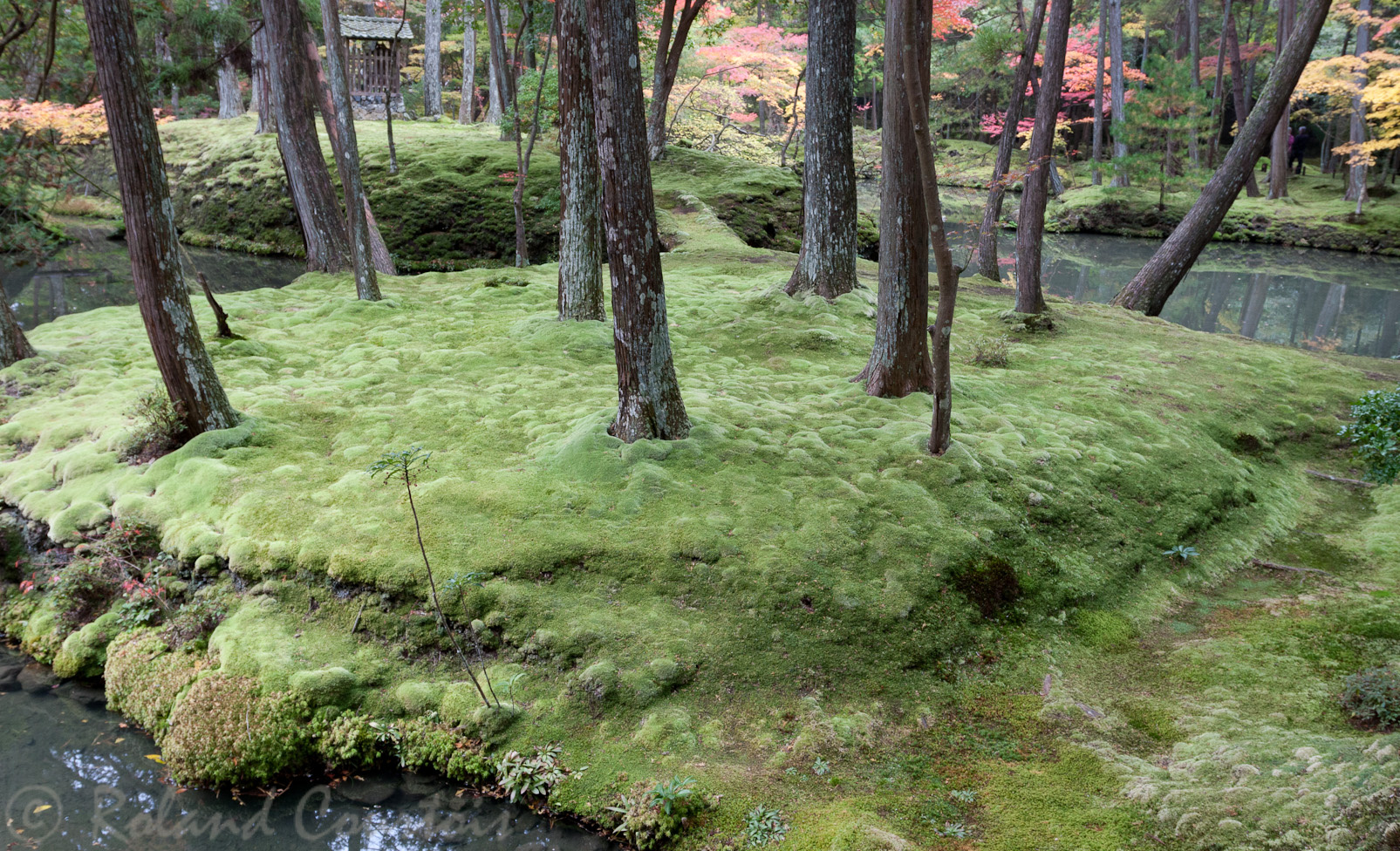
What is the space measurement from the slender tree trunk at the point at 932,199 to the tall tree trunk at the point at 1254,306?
1024 cm

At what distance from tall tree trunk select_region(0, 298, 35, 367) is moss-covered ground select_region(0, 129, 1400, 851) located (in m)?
0.19

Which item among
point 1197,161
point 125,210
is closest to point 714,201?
point 125,210

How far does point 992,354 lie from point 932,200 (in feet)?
13.2

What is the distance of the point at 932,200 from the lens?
16.6ft

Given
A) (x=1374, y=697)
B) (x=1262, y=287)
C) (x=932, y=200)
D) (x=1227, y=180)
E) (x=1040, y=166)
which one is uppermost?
(x=1040, y=166)

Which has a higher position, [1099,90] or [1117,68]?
[1117,68]

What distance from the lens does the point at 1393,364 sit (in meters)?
10.1

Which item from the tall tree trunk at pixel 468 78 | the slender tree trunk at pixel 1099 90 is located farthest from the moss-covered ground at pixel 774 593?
the slender tree trunk at pixel 1099 90

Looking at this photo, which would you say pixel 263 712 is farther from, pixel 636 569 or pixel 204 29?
pixel 204 29

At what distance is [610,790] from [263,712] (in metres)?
2.07

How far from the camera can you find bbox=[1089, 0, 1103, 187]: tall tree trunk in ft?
77.5

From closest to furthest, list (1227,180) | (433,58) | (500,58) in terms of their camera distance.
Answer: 1. (1227,180)
2. (500,58)
3. (433,58)

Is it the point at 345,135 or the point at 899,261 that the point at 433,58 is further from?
the point at 899,261

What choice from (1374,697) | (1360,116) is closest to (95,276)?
(1374,697)
